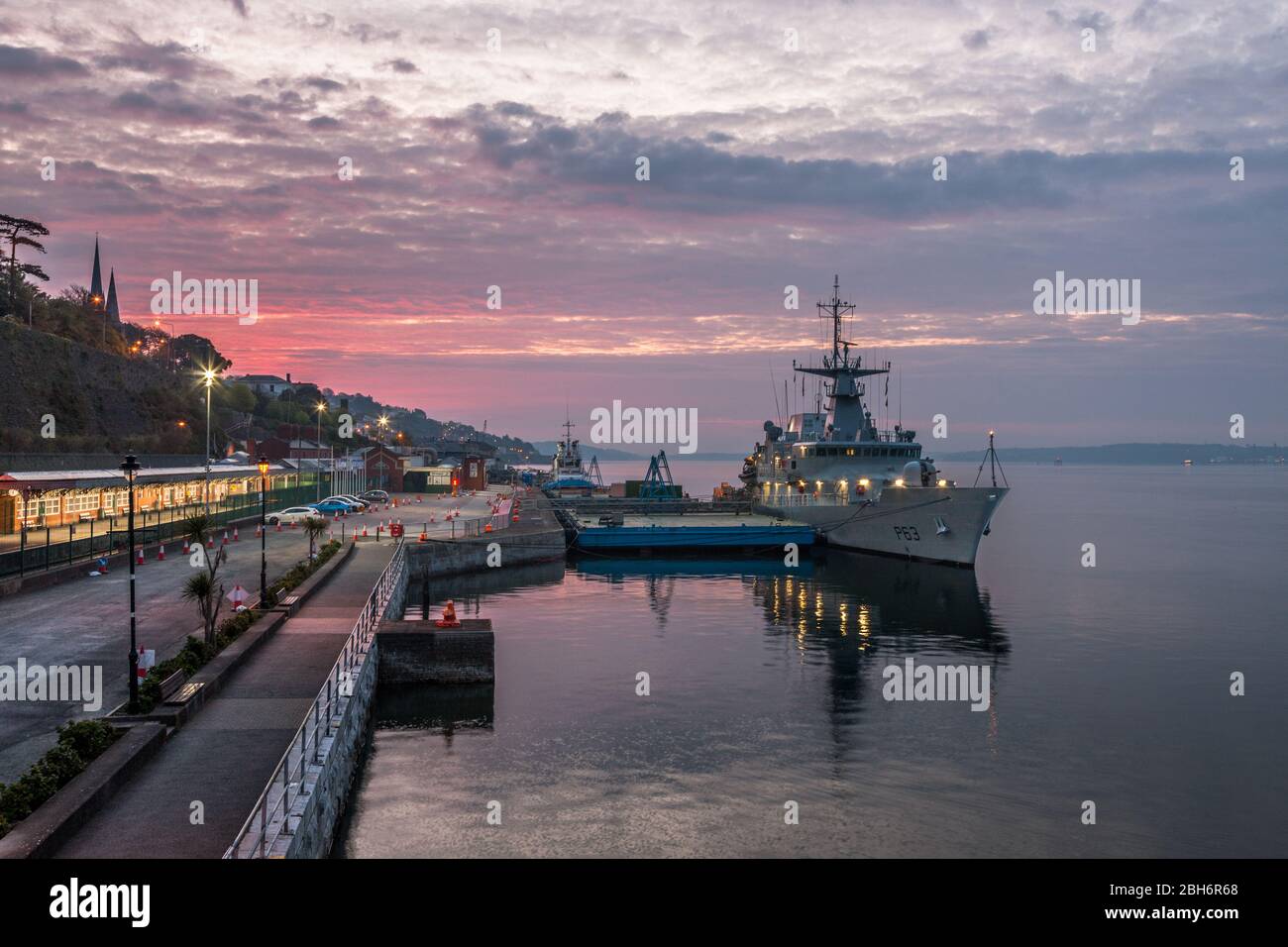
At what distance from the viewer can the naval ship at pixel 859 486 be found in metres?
69.4

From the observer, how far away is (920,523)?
233ft

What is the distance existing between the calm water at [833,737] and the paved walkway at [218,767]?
2.77 metres

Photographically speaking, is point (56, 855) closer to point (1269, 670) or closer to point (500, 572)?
point (1269, 670)

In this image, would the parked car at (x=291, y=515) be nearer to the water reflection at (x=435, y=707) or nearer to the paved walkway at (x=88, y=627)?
the paved walkway at (x=88, y=627)

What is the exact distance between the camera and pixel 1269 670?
124ft

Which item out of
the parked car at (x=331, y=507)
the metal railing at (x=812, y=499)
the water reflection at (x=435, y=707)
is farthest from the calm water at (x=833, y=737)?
the parked car at (x=331, y=507)

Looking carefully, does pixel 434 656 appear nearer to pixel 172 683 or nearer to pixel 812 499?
pixel 172 683

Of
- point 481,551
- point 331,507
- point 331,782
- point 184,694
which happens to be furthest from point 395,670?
point 331,507

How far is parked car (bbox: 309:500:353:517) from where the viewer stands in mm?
77875

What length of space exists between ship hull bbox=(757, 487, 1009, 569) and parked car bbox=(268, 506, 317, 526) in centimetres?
3999

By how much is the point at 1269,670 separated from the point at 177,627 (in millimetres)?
38718

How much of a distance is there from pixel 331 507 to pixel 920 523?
4509cm
